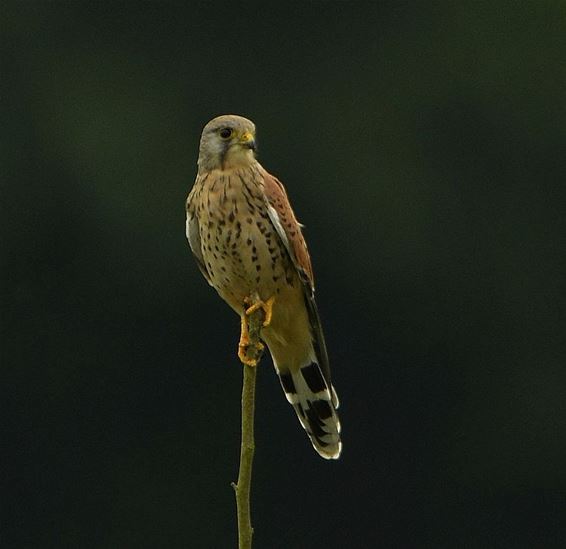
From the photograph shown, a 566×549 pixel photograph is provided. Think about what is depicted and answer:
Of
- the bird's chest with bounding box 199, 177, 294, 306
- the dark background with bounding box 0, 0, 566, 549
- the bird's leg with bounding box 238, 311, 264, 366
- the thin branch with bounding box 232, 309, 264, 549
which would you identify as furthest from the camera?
the dark background with bounding box 0, 0, 566, 549

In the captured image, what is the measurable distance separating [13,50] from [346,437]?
717cm

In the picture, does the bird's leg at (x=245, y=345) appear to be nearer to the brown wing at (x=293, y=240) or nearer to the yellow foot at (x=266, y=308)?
the yellow foot at (x=266, y=308)

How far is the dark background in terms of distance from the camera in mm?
22750

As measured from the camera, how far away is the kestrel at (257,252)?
645 centimetres

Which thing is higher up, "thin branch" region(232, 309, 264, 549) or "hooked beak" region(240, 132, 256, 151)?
"hooked beak" region(240, 132, 256, 151)

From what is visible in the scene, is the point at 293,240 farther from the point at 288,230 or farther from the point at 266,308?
the point at 266,308

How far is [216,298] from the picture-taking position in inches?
858

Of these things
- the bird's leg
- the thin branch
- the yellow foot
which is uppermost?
the yellow foot

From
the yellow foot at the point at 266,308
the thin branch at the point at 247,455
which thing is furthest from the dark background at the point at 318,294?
the thin branch at the point at 247,455

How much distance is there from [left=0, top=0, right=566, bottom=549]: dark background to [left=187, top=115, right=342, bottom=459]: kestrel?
1506 cm

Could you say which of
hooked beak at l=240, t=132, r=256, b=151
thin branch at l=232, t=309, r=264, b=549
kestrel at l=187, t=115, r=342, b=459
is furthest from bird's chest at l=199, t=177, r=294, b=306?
thin branch at l=232, t=309, r=264, b=549

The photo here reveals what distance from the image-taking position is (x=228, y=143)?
649 cm

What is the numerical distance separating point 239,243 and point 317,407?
55 centimetres

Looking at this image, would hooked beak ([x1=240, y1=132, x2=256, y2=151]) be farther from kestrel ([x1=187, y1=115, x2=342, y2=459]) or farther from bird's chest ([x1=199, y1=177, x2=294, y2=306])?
bird's chest ([x1=199, y1=177, x2=294, y2=306])
